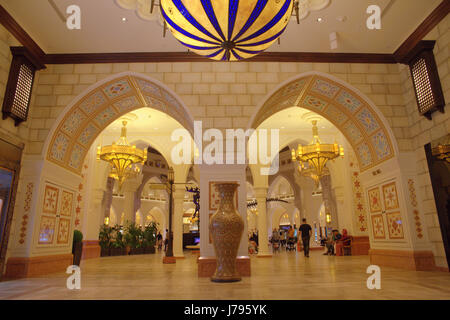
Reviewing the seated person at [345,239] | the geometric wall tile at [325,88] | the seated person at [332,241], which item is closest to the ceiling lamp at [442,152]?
the geometric wall tile at [325,88]

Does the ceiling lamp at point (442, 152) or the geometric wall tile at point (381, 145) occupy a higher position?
the geometric wall tile at point (381, 145)

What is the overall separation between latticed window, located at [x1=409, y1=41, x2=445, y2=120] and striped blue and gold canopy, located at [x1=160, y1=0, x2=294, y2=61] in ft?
11.5

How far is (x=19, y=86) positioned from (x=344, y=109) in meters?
6.41

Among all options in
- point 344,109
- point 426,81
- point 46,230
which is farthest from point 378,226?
point 46,230

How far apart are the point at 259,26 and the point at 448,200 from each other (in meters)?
4.32

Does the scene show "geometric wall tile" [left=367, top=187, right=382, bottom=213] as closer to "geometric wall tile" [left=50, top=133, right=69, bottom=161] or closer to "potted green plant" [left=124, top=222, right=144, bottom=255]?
"geometric wall tile" [left=50, top=133, right=69, bottom=161]

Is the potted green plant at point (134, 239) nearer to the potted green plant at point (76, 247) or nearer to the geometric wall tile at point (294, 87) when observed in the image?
the potted green plant at point (76, 247)

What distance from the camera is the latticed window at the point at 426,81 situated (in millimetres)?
4863

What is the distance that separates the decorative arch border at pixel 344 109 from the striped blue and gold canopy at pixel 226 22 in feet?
8.54

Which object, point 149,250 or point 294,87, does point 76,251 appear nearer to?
→ point 294,87

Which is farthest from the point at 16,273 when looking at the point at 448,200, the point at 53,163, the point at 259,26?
the point at 448,200

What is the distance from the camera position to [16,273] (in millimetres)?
4859

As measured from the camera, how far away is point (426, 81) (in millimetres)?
5148

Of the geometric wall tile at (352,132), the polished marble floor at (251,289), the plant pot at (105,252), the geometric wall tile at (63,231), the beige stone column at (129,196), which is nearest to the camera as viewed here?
the polished marble floor at (251,289)
